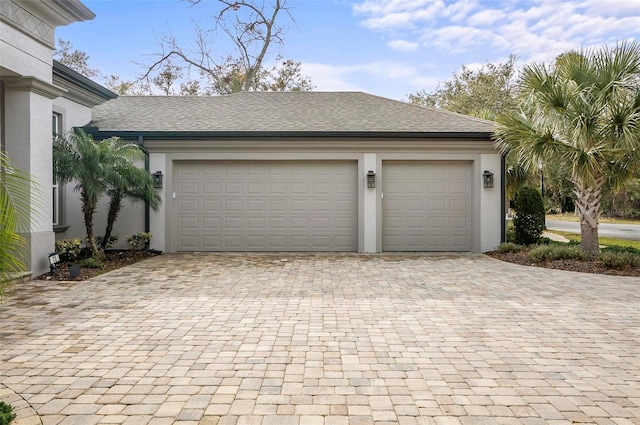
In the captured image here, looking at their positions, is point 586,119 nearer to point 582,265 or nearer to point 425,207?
point 582,265

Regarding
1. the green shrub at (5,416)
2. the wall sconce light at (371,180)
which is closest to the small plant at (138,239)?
the wall sconce light at (371,180)

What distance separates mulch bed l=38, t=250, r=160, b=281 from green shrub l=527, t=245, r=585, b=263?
875 centimetres

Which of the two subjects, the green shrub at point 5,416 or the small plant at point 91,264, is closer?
the green shrub at point 5,416

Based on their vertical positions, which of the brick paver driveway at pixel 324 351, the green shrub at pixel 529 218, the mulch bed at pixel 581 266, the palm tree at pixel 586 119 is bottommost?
the brick paver driveway at pixel 324 351

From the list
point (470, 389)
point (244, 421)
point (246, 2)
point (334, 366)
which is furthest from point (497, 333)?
point (246, 2)

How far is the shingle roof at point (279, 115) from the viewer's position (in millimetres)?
10914

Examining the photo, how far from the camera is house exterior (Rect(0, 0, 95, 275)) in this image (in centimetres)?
670

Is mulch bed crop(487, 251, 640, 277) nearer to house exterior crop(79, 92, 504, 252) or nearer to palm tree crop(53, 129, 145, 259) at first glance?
house exterior crop(79, 92, 504, 252)

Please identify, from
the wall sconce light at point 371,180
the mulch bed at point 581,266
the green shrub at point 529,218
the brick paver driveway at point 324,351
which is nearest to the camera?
the brick paver driveway at point 324,351

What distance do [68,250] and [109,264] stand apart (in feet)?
2.66

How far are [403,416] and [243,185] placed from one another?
8.83m

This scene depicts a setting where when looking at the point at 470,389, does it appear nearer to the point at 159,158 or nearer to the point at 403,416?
the point at 403,416

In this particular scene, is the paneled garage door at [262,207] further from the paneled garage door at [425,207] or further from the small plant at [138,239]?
the paneled garage door at [425,207]

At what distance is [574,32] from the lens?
1522 cm
